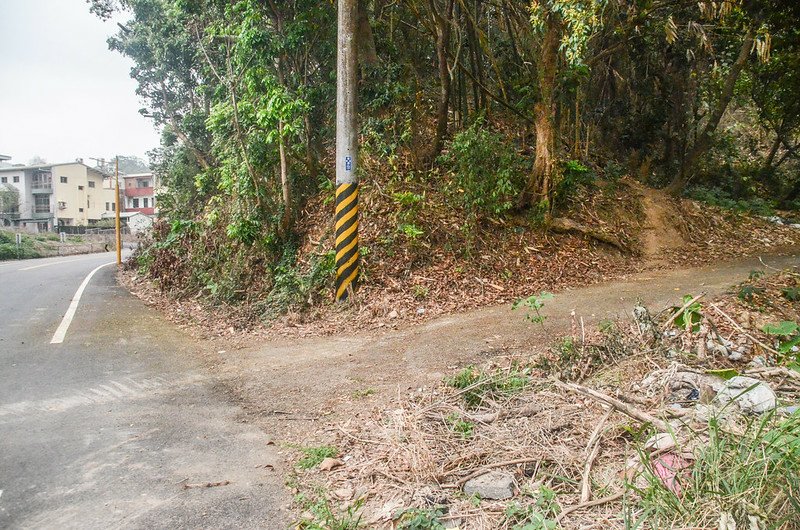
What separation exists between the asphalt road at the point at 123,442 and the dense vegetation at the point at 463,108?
3106 millimetres

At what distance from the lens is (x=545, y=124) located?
33.6 ft

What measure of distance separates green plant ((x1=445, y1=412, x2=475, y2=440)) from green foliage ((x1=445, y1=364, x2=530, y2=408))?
27 cm

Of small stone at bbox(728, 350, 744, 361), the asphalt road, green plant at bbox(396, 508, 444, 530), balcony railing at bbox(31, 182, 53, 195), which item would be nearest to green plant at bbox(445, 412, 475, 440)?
green plant at bbox(396, 508, 444, 530)

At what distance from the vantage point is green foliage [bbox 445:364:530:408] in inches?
165

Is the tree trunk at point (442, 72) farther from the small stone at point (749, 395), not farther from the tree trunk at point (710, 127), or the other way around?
the small stone at point (749, 395)

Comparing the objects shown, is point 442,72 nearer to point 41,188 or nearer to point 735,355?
point 735,355

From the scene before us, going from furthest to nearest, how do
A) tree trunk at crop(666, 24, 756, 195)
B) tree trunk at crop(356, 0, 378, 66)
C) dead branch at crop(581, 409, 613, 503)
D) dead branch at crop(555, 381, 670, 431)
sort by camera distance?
tree trunk at crop(666, 24, 756, 195), tree trunk at crop(356, 0, 378, 66), dead branch at crop(555, 381, 670, 431), dead branch at crop(581, 409, 613, 503)

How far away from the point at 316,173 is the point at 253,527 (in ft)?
31.3

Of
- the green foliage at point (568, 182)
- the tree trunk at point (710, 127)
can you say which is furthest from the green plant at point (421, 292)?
the tree trunk at point (710, 127)

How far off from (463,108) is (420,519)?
11671 mm

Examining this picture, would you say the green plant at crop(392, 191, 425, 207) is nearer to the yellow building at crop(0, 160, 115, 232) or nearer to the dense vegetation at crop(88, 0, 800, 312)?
the dense vegetation at crop(88, 0, 800, 312)

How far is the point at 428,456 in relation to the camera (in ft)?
11.1

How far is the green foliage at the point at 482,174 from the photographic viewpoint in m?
9.92

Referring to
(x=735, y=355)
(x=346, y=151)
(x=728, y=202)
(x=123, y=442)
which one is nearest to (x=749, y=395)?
(x=735, y=355)
